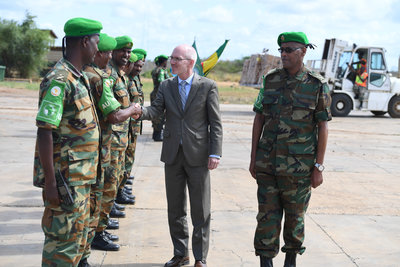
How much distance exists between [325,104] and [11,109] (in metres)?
15.9

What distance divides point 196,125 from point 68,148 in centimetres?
147

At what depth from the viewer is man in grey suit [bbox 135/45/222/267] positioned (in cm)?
443

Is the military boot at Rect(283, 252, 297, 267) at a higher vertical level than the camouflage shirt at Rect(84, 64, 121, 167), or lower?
lower

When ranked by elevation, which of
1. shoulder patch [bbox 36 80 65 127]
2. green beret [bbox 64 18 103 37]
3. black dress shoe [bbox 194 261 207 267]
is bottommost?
black dress shoe [bbox 194 261 207 267]

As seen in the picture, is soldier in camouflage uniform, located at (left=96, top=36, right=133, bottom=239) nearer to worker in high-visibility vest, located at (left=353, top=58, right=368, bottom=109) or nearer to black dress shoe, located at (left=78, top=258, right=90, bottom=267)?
black dress shoe, located at (left=78, top=258, right=90, bottom=267)

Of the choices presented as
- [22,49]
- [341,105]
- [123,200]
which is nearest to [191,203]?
[123,200]

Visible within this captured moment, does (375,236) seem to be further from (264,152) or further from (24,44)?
(24,44)

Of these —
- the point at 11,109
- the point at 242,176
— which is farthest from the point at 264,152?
the point at 11,109

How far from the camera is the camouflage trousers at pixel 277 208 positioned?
167 inches

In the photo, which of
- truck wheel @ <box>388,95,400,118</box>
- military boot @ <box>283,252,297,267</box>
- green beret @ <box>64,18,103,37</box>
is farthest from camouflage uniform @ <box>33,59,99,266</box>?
truck wheel @ <box>388,95,400,118</box>

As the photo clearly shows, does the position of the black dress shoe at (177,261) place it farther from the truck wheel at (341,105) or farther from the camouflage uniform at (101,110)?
the truck wheel at (341,105)

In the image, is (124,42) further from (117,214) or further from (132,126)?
(117,214)

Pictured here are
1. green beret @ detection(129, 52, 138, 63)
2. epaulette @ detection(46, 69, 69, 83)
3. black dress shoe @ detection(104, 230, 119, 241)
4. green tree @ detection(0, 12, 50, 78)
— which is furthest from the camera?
green tree @ detection(0, 12, 50, 78)

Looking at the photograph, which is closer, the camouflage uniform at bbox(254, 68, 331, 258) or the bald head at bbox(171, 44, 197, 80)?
the camouflage uniform at bbox(254, 68, 331, 258)
